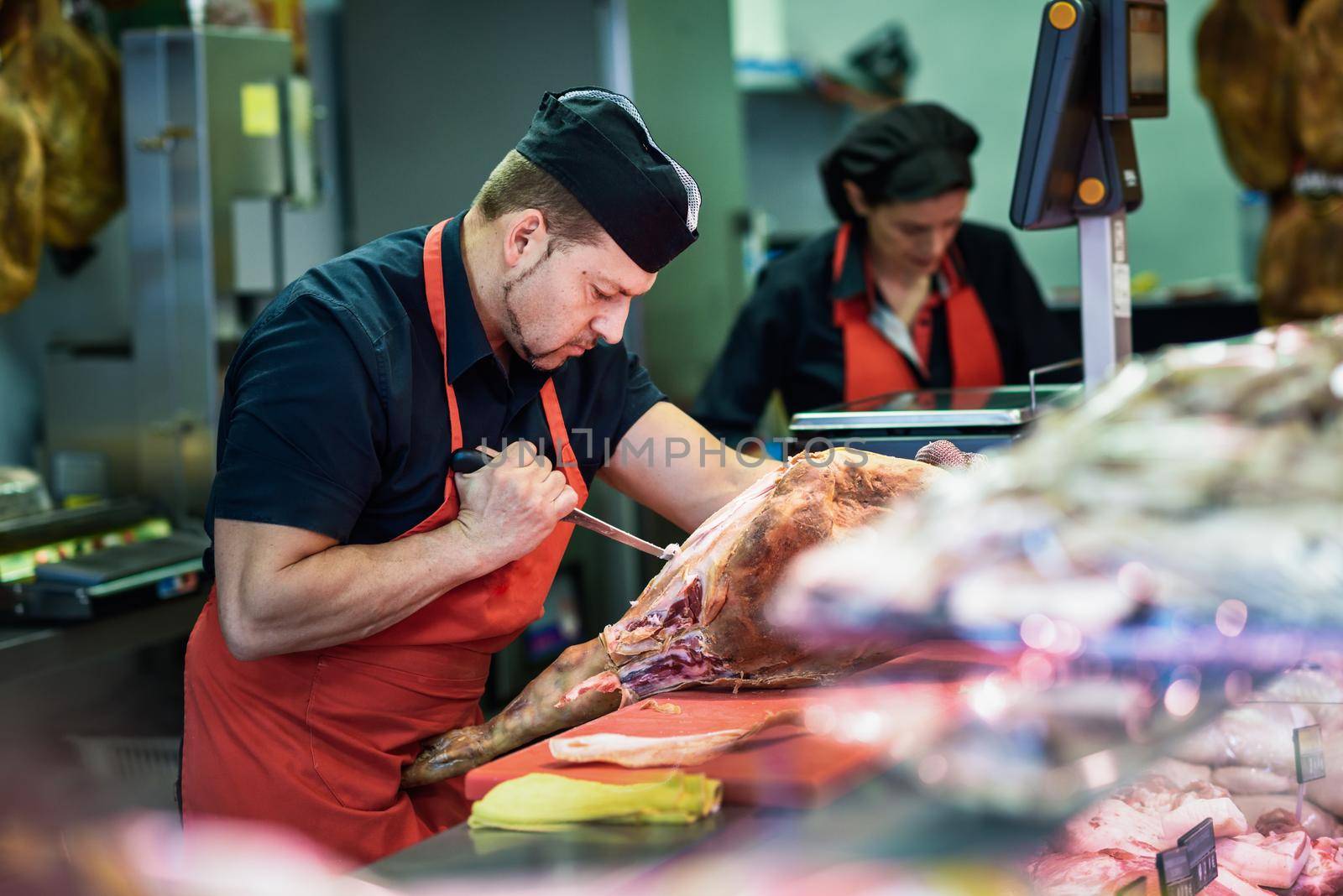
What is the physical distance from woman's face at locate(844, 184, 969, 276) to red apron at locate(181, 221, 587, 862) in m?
1.65

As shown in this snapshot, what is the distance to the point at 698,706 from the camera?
5.85 feet

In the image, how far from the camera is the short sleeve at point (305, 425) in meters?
1.95

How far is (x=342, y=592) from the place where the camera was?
6.45 feet

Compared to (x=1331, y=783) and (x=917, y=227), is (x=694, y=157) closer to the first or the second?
(x=917, y=227)

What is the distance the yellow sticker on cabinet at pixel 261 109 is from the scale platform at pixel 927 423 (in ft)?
8.56

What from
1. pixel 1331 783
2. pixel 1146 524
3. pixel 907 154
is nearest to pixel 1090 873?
pixel 1331 783

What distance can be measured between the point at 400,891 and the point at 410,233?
142 cm

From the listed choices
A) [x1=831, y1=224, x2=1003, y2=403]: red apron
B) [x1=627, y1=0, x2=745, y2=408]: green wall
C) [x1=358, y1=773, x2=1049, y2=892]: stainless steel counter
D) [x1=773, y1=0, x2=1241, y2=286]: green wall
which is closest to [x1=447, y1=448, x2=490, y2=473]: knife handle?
[x1=358, y1=773, x2=1049, y2=892]: stainless steel counter

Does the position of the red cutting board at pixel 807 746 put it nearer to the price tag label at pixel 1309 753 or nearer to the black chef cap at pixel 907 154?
the price tag label at pixel 1309 753

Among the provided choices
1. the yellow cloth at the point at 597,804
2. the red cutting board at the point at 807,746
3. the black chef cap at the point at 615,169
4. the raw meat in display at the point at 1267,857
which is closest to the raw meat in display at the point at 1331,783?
the raw meat in display at the point at 1267,857

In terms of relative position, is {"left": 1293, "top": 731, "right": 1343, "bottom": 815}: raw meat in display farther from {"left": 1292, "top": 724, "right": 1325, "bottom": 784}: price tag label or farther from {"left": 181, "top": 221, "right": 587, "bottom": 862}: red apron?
{"left": 181, "top": 221, "right": 587, "bottom": 862}: red apron

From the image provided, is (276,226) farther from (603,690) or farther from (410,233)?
(603,690)

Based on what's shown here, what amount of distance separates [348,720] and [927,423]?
107 centimetres

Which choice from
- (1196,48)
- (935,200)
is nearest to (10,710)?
(935,200)
